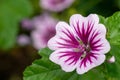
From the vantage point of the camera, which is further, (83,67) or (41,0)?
(41,0)

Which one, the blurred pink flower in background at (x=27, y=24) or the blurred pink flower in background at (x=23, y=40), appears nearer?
the blurred pink flower in background at (x=23, y=40)

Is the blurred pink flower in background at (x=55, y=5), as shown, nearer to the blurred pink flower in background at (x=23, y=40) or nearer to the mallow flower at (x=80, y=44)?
the blurred pink flower in background at (x=23, y=40)

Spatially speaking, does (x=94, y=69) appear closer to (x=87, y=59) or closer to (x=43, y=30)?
(x=87, y=59)

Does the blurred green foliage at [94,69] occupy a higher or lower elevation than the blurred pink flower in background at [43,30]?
lower

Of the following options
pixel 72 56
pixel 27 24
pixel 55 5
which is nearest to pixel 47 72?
pixel 72 56

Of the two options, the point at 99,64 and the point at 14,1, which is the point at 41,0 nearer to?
the point at 14,1

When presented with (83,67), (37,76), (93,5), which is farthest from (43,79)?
(93,5)

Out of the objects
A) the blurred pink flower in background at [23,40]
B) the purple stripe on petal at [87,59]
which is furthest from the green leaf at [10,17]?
the purple stripe on petal at [87,59]
